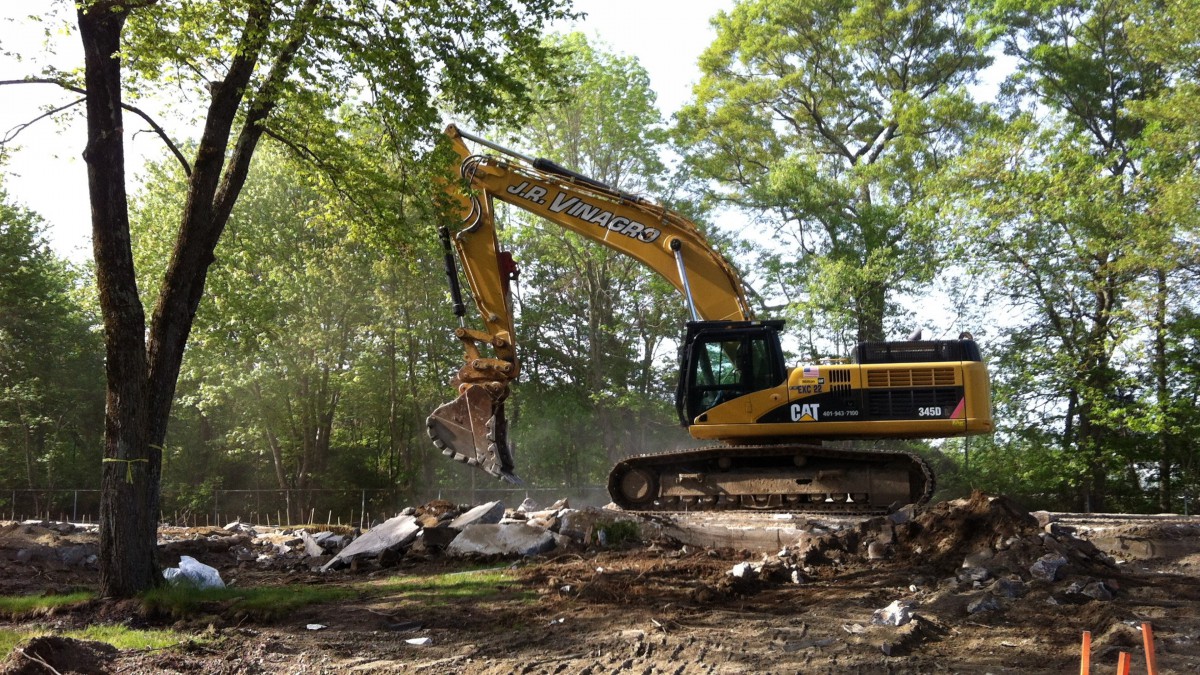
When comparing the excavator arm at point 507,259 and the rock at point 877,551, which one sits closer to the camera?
the rock at point 877,551

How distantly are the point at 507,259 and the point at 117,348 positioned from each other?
5.50 meters

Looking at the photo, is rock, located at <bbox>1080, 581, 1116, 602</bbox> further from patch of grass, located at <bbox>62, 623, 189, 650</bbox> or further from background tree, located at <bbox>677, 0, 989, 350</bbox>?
background tree, located at <bbox>677, 0, 989, 350</bbox>

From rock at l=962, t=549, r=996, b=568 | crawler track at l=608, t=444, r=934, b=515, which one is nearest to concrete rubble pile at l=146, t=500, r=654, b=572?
crawler track at l=608, t=444, r=934, b=515

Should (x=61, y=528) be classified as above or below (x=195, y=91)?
below

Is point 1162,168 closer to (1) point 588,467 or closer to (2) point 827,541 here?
(2) point 827,541

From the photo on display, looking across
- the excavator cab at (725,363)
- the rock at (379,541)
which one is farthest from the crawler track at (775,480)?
the rock at (379,541)

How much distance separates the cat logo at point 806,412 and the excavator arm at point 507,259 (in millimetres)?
1490

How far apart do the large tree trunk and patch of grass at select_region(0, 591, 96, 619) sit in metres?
0.31

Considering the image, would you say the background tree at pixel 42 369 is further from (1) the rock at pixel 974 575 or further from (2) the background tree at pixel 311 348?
(1) the rock at pixel 974 575

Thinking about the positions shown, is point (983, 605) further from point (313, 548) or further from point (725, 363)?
point (313, 548)

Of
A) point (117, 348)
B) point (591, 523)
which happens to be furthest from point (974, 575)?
point (117, 348)

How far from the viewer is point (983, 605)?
684 cm

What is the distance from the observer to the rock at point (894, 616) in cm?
631

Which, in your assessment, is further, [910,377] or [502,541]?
[910,377]
